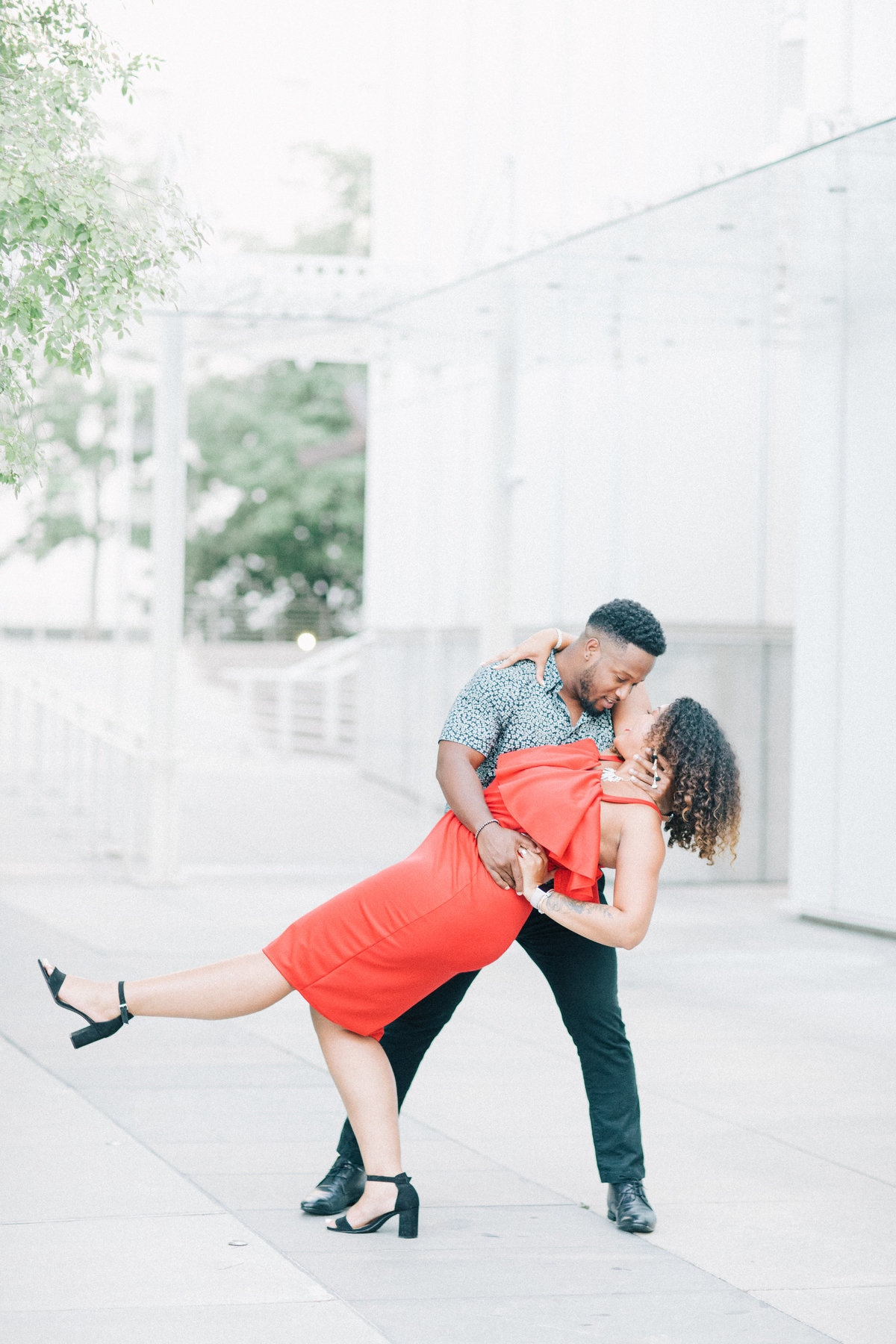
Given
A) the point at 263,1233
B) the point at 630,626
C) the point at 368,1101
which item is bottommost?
the point at 263,1233

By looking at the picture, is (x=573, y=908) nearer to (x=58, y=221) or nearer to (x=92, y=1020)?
(x=92, y=1020)

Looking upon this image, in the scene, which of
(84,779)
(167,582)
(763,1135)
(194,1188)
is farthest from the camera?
(84,779)

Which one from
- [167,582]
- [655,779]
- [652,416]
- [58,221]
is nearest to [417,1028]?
[655,779]

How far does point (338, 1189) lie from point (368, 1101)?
33 centimetres

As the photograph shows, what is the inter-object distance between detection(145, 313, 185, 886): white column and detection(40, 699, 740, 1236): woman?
676 cm

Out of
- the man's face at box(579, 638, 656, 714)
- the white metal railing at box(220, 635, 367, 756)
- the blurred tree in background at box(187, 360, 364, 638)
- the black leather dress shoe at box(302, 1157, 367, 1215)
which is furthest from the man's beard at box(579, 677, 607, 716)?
the blurred tree in background at box(187, 360, 364, 638)

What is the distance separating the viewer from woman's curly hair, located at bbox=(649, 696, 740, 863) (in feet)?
14.2

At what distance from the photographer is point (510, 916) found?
4.27 metres

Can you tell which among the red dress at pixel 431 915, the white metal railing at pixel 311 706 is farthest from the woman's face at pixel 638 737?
the white metal railing at pixel 311 706

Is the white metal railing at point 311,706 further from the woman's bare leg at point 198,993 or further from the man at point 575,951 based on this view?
the woman's bare leg at point 198,993

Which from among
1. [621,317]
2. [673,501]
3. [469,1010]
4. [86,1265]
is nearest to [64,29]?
[86,1265]

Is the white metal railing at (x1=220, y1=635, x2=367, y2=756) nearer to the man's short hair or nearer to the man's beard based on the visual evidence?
the man's beard

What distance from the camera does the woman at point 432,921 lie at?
4.23 metres

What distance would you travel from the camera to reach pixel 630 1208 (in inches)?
175
